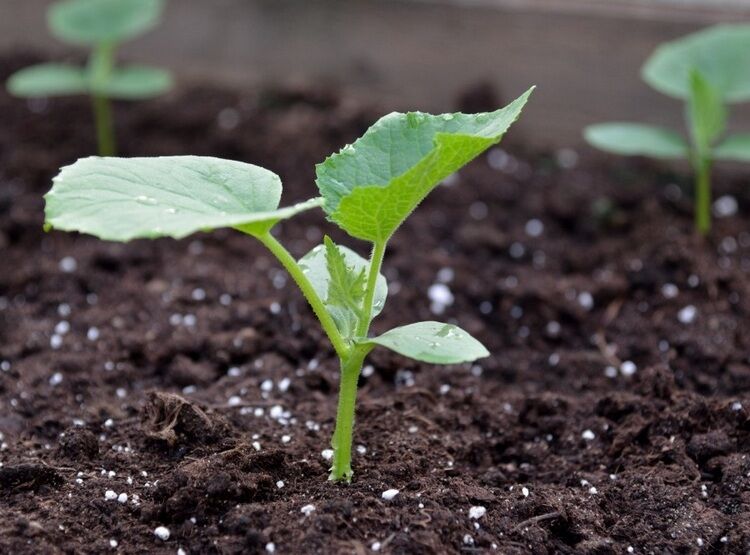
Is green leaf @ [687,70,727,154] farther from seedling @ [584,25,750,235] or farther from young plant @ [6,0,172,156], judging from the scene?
young plant @ [6,0,172,156]

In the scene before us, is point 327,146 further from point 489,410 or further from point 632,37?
point 489,410

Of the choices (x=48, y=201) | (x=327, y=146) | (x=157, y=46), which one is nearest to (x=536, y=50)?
(x=327, y=146)

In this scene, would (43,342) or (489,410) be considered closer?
(489,410)

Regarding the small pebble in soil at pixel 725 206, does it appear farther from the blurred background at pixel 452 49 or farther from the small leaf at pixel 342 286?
the small leaf at pixel 342 286

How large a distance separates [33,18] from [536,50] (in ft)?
5.82

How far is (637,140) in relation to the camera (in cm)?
231

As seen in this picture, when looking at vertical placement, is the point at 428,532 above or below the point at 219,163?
below

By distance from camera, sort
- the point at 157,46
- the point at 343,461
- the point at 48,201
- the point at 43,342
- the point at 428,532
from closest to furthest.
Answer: the point at 48,201 → the point at 428,532 → the point at 343,461 → the point at 43,342 → the point at 157,46

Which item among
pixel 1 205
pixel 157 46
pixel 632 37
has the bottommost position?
pixel 1 205

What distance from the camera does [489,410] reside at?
178 centimetres

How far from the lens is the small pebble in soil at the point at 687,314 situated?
6.89 ft

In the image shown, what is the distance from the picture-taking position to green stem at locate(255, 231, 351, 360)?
51.1 inches

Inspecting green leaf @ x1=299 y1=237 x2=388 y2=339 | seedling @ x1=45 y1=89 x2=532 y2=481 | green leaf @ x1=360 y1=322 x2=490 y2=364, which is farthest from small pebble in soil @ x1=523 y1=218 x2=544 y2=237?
green leaf @ x1=360 y1=322 x2=490 y2=364

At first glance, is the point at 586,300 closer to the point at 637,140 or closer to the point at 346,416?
the point at 637,140
